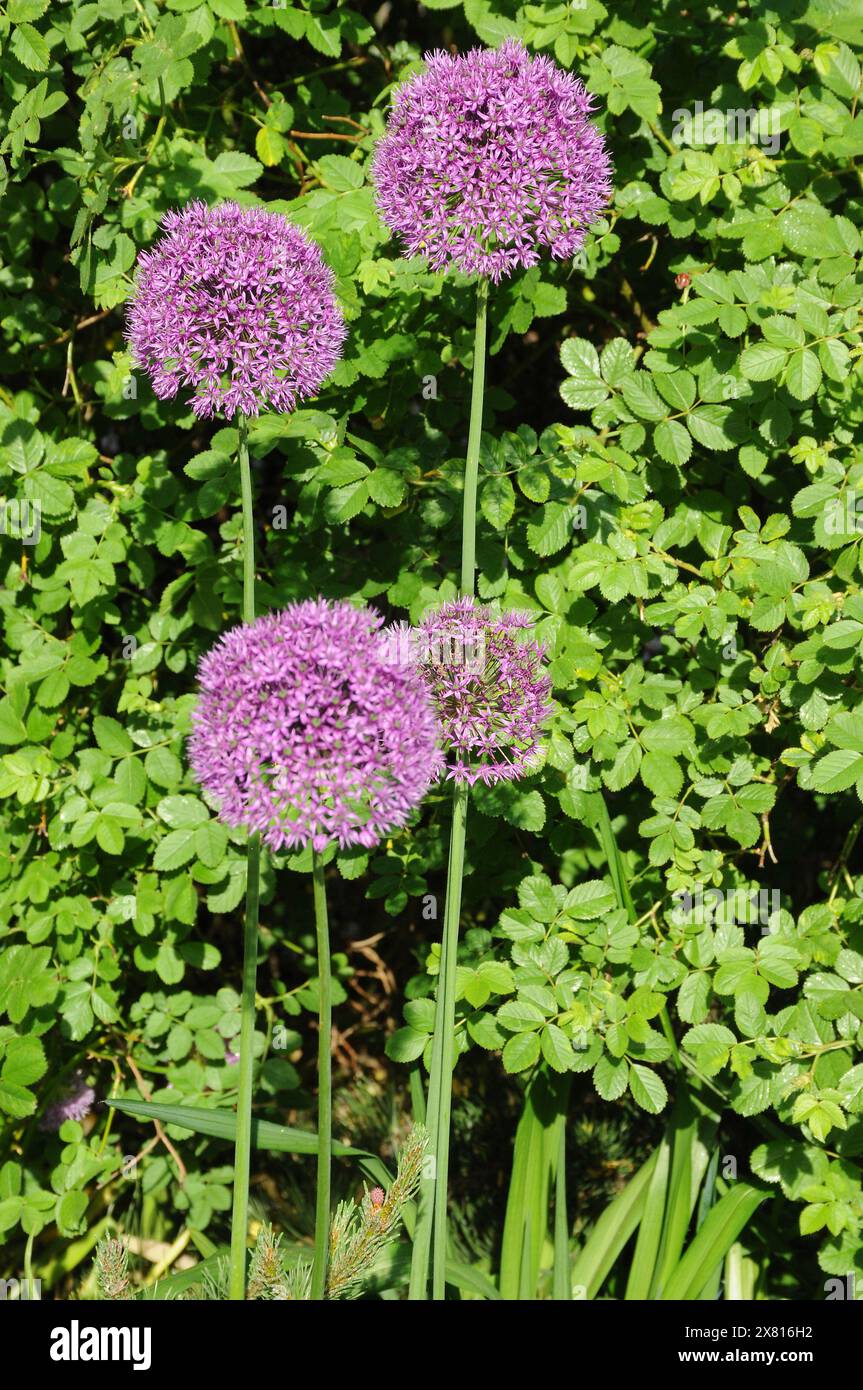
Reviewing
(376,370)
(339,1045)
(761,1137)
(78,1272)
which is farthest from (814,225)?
(78,1272)

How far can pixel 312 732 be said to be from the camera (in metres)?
1.41

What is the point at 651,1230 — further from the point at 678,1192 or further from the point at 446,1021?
the point at 446,1021

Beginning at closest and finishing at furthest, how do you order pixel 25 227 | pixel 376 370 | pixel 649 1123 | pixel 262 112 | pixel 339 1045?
pixel 376 370, pixel 25 227, pixel 262 112, pixel 649 1123, pixel 339 1045

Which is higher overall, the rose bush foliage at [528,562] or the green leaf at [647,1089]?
the rose bush foliage at [528,562]

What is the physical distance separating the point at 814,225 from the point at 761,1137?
2.07 m

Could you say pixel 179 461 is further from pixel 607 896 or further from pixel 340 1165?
pixel 340 1165

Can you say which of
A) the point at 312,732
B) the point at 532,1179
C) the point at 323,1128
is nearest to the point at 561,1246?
the point at 532,1179

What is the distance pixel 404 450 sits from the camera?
2.25m

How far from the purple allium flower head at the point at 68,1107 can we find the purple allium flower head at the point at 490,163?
2.09 meters

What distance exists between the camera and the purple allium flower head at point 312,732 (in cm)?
141

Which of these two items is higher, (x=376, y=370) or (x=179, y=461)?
(x=179, y=461)

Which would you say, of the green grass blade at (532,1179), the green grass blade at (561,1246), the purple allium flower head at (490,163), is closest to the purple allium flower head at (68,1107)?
the green grass blade at (532,1179)

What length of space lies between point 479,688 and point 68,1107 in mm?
1702
